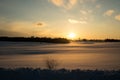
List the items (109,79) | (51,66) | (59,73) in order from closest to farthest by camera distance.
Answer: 1. (109,79)
2. (59,73)
3. (51,66)

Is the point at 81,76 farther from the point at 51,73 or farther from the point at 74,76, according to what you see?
the point at 51,73

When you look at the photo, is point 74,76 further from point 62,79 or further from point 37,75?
point 37,75

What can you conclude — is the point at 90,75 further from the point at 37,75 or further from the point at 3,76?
the point at 3,76

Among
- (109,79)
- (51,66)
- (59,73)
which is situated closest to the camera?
(109,79)

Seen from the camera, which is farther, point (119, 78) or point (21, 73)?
point (21, 73)

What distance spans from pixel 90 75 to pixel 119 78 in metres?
1.27

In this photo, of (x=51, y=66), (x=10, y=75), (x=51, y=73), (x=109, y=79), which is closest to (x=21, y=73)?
(x=10, y=75)

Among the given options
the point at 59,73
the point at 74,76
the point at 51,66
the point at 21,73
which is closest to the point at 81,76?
the point at 74,76

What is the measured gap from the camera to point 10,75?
1179cm

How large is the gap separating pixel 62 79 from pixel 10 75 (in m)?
2.44

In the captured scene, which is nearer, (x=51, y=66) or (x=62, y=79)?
→ (x=62, y=79)

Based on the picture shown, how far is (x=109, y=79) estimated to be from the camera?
11.1 metres

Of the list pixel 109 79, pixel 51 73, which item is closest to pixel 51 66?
pixel 51 73

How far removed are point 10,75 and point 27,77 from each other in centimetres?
86
